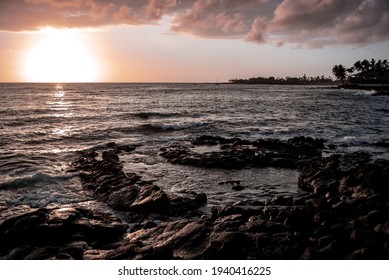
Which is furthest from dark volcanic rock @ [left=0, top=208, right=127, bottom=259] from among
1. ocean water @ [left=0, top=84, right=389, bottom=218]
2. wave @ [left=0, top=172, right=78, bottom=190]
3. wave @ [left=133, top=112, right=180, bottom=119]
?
wave @ [left=133, top=112, right=180, bottom=119]

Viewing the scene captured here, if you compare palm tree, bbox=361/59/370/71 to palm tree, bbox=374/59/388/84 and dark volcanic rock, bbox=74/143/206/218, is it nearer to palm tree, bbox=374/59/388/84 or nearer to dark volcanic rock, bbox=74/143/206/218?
palm tree, bbox=374/59/388/84

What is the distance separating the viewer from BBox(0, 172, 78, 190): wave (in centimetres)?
1203

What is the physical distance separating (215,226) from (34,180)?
29.3 feet

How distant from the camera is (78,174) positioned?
13.7m

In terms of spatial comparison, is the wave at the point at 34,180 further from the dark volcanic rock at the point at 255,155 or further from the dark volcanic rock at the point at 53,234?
the dark volcanic rock at the point at 255,155

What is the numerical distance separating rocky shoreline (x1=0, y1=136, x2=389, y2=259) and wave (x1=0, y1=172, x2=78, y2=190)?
1901 millimetres

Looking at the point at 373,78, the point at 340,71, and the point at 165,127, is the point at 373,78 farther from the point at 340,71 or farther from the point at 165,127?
the point at 165,127

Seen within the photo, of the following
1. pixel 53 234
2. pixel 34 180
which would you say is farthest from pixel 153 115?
pixel 53 234

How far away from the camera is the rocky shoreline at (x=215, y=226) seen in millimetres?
6070

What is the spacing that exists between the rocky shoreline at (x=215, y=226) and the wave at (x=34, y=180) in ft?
6.24
